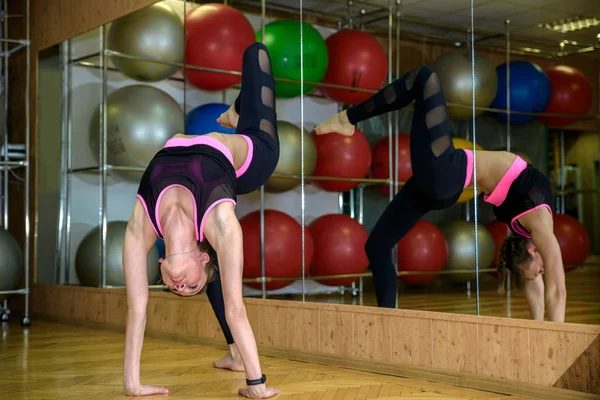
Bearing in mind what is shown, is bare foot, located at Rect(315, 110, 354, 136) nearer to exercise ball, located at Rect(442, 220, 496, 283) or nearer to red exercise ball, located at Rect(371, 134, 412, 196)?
red exercise ball, located at Rect(371, 134, 412, 196)

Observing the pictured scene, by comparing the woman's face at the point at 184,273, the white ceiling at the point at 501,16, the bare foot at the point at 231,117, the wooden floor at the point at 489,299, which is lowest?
the wooden floor at the point at 489,299

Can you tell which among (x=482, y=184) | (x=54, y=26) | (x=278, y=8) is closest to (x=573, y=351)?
(x=482, y=184)

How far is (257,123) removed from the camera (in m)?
3.15

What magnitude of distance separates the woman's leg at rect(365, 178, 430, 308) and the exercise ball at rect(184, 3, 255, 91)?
6.96ft

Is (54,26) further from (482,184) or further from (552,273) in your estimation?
(552,273)

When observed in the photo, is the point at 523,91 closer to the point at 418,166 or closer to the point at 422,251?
the point at 418,166

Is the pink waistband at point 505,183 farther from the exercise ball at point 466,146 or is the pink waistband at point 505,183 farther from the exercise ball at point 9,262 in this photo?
the exercise ball at point 9,262

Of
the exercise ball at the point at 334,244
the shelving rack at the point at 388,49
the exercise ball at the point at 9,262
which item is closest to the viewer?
the shelving rack at the point at 388,49

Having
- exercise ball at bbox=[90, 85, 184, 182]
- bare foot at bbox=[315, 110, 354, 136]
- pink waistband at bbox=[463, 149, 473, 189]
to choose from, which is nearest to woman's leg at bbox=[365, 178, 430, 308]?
pink waistband at bbox=[463, 149, 473, 189]

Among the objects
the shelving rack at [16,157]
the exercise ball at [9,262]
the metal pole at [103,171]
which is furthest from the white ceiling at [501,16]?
the exercise ball at [9,262]

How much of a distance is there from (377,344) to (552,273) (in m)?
0.82

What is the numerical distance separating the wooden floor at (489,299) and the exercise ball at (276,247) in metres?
0.59

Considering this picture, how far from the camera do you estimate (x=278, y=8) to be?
5.15m

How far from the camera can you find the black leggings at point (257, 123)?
303cm
